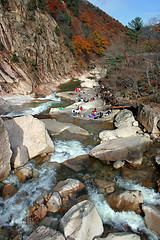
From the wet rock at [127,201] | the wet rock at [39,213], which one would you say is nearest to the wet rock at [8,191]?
the wet rock at [39,213]

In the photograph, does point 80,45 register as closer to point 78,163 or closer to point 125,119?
point 125,119

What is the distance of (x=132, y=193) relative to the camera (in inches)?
238

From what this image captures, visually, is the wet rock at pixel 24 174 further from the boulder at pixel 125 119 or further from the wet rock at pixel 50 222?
the boulder at pixel 125 119

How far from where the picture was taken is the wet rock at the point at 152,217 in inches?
200

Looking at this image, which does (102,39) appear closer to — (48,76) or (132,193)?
(48,76)

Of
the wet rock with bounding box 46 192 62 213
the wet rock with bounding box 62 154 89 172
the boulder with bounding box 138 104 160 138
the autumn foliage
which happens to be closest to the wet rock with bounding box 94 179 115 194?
the wet rock with bounding box 62 154 89 172

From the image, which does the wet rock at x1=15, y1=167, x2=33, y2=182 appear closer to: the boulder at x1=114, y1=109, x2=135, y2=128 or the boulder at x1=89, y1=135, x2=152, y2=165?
the boulder at x1=89, y1=135, x2=152, y2=165

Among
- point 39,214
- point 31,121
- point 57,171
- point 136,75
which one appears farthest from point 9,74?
point 39,214

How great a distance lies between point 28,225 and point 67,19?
58.6 meters

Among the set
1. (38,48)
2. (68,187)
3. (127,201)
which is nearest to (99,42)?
(38,48)

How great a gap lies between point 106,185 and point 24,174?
4.07m

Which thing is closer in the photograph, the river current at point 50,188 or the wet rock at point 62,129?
the river current at point 50,188

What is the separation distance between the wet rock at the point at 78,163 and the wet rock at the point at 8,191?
290 centimetres

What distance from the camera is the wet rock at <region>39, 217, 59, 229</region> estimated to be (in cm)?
503
